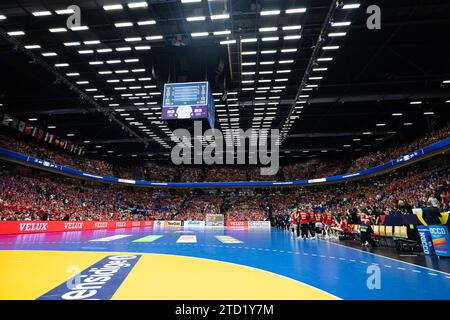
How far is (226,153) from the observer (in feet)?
133

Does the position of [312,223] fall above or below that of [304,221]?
below

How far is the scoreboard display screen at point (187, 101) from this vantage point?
14078mm

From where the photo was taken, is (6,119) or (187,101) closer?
(187,101)

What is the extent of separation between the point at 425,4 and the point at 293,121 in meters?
15.0

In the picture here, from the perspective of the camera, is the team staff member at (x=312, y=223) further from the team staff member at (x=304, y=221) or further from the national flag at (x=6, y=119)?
the national flag at (x=6, y=119)

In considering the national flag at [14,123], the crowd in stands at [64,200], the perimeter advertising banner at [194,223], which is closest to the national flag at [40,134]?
the national flag at [14,123]

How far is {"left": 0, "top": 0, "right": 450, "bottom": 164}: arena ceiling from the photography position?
474 inches

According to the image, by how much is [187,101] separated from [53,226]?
17198mm

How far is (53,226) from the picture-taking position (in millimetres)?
22641

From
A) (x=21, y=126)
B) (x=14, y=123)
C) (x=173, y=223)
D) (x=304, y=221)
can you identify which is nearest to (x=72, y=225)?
(x=21, y=126)

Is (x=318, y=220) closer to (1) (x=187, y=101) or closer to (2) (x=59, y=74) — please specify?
(1) (x=187, y=101)

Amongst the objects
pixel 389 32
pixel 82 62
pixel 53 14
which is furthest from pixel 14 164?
pixel 389 32

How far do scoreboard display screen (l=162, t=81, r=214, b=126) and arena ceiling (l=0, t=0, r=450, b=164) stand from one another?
219 centimetres

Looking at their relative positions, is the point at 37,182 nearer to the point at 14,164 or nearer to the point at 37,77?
the point at 14,164
